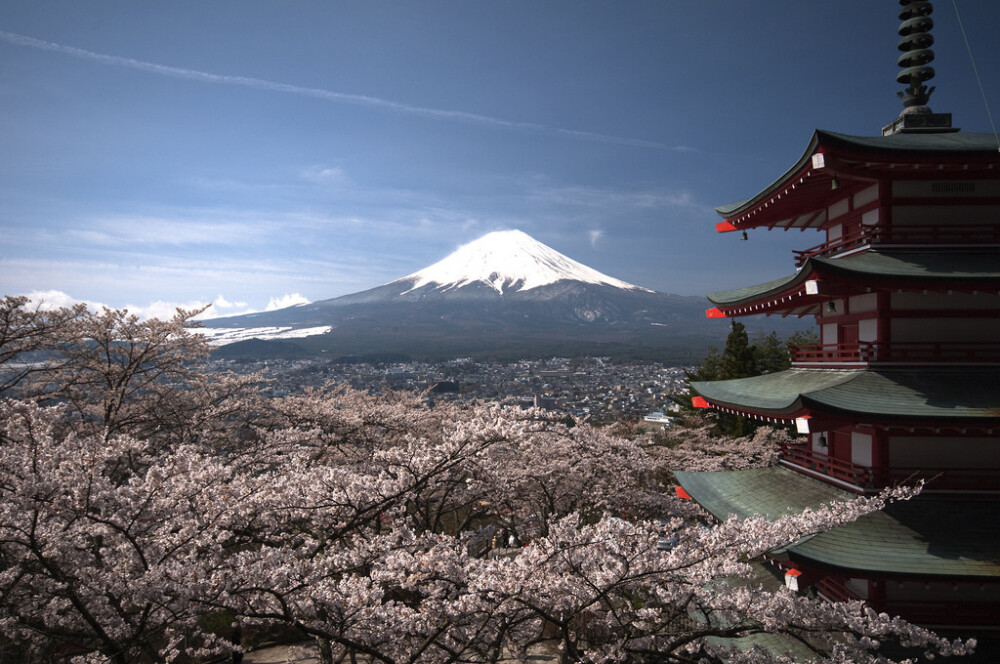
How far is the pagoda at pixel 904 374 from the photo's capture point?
527 centimetres

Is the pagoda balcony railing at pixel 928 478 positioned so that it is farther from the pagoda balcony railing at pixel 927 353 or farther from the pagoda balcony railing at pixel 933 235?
the pagoda balcony railing at pixel 933 235

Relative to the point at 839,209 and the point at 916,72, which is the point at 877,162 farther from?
the point at 916,72

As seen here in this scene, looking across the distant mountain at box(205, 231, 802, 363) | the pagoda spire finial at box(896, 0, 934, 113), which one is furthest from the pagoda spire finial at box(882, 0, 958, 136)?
the distant mountain at box(205, 231, 802, 363)

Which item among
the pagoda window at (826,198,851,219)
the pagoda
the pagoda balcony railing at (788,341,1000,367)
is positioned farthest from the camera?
the pagoda window at (826,198,851,219)

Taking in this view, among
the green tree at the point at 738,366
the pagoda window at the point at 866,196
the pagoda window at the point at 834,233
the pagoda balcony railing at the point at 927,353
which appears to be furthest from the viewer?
the green tree at the point at 738,366

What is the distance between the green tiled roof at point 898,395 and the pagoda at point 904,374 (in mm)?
20

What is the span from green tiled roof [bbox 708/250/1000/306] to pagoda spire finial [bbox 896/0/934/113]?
8.32 ft

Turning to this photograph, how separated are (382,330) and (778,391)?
96.7 meters

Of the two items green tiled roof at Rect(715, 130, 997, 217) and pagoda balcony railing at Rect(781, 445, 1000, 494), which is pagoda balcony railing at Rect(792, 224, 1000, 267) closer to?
green tiled roof at Rect(715, 130, 997, 217)

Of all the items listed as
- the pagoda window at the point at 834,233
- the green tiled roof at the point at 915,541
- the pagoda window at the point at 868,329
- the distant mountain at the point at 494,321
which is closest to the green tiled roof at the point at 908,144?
the pagoda window at the point at 834,233

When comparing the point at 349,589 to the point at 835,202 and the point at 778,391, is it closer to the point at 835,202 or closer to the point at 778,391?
the point at 778,391

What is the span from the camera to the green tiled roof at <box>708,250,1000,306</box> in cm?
550

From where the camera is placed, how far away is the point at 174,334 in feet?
32.4

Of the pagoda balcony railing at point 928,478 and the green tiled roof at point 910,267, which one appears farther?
the pagoda balcony railing at point 928,478
